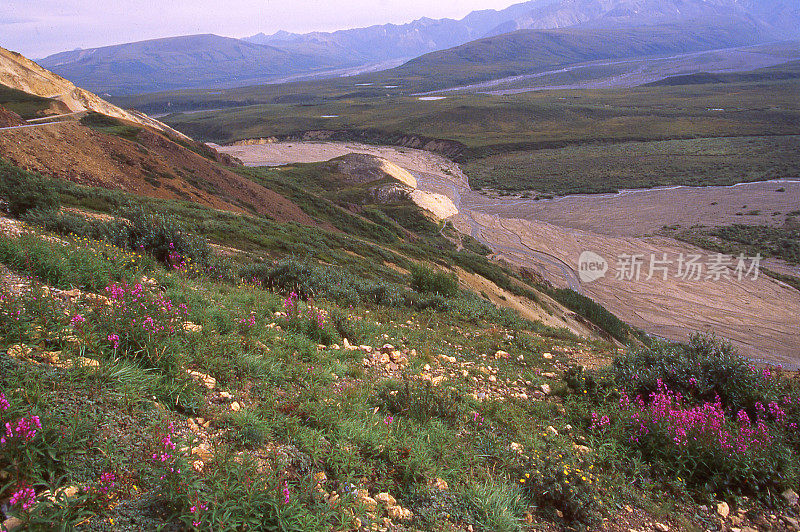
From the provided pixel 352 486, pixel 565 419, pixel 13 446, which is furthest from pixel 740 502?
pixel 13 446

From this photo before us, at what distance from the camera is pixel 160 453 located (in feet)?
9.46

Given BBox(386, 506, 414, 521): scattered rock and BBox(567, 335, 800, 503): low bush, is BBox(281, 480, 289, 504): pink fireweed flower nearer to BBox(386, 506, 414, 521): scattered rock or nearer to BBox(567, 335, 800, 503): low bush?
BBox(386, 506, 414, 521): scattered rock

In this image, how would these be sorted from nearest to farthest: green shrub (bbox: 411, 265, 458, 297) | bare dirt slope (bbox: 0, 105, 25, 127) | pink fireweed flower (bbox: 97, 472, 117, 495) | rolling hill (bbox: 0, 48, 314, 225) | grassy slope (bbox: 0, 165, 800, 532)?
pink fireweed flower (bbox: 97, 472, 117, 495) < grassy slope (bbox: 0, 165, 800, 532) < green shrub (bbox: 411, 265, 458, 297) < rolling hill (bbox: 0, 48, 314, 225) < bare dirt slope (bbox: 0, 105, 25, 127)

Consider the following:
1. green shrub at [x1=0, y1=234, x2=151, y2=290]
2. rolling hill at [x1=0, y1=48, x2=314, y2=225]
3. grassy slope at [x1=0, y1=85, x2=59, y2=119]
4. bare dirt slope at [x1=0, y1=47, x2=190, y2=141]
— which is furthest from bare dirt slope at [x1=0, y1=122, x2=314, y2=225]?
green shrub at [x1=0, y1=234, x2=151, y2=290]

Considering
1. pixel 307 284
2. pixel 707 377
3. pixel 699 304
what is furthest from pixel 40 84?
pixel 699 304

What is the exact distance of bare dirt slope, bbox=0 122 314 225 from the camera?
19.0m

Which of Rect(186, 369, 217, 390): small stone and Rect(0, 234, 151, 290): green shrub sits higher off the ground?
Rect(0, 234, 151, 290): green shrub

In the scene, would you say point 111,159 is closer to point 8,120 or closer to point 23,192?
point 8,120

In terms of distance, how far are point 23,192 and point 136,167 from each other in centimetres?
1465

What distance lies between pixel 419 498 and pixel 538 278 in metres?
28.9

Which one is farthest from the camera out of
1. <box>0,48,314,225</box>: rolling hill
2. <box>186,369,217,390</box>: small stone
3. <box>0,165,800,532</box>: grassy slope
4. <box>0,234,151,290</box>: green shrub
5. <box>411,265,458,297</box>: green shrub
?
<box>0,48,314,225</box>: rolling hill

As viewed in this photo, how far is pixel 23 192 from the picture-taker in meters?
10.1

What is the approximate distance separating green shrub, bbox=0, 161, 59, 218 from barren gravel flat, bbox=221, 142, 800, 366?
24476 mm

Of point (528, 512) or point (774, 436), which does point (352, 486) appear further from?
point (774, 436)
